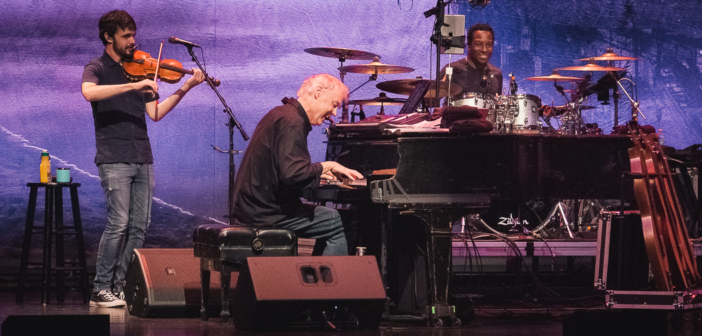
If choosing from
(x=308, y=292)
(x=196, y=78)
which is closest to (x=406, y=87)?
(x=196, y=78)

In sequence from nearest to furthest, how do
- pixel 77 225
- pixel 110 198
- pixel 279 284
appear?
pixel 279 284 → pixel 110 198 → pixel 77 225

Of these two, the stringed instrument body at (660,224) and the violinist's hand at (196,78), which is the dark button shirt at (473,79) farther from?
the violinist's hand at (196,78)

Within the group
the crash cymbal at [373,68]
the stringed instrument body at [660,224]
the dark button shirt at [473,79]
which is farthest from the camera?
the crash cymbal at [373,68]

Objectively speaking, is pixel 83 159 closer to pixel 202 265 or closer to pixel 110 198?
pixel 110 198

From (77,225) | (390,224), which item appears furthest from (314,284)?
(77,225)

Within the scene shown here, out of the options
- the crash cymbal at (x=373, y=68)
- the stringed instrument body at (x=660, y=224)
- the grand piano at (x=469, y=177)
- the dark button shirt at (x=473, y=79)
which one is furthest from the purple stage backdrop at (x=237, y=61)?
the stringed instrument body at (x=660, y=224)

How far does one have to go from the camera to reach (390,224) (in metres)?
4.45

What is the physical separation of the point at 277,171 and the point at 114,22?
158 cm

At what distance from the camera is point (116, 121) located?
16.8 feet

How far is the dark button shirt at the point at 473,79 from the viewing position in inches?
242

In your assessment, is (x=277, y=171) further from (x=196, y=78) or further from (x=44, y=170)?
(x=44, y=170)

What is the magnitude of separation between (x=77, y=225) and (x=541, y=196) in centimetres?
315

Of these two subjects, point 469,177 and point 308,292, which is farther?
point 469,177

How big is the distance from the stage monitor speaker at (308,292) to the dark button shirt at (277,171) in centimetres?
46
